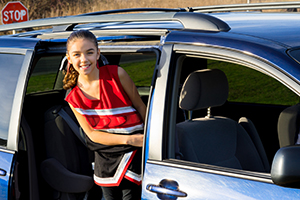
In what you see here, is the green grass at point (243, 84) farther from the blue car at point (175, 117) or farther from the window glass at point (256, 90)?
the blue car at point (175, 117)

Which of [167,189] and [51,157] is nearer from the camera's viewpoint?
[167,189]

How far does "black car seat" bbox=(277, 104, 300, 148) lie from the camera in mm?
2779

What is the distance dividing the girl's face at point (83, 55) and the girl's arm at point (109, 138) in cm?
26

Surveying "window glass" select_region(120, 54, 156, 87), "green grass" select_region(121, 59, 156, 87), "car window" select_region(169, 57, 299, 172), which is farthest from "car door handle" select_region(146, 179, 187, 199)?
"green grass" select_region(121, 59, 156, 87)

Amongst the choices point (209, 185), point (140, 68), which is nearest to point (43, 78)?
point (140, 68)

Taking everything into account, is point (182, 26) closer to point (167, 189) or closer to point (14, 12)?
point (167, 189)

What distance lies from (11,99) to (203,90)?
1.18 metres

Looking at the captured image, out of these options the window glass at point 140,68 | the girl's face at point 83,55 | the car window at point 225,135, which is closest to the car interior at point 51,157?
the girl's face at point 83,55

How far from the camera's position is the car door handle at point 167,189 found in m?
1.95

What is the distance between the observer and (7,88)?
8.70ft

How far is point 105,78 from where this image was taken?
2.45 meters

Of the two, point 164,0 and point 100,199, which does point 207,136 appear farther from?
point 164,0

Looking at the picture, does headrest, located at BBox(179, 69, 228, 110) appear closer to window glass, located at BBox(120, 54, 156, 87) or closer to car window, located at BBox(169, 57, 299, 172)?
car window, located at BBox(169, 57, 299, 172)

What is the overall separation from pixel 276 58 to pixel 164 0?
88.6 ft
